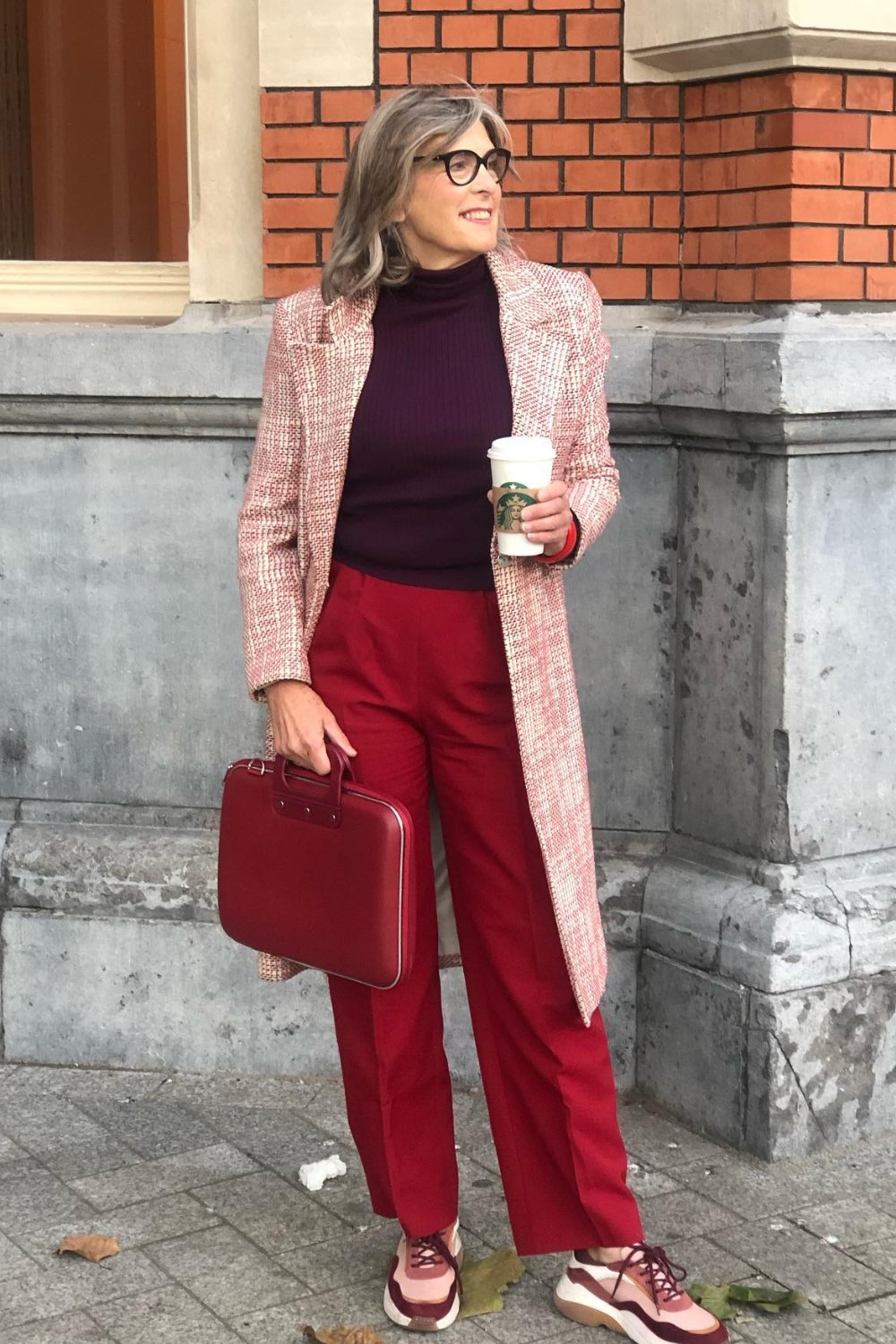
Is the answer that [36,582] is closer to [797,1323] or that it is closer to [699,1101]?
[699,1101]

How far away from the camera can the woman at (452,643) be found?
3205 millimetres

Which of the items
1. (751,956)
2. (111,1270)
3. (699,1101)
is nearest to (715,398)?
(751,956)

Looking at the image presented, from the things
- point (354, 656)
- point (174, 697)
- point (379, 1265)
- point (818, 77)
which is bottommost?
point (379, 1265)

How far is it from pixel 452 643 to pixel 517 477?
16.3 inches

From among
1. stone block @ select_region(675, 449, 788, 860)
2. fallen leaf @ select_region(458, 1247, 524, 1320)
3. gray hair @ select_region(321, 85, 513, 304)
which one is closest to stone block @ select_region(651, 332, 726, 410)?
stone block @ select_region(675, 449, 788, 860)

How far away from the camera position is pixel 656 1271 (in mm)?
3422

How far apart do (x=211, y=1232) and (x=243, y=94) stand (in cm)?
265

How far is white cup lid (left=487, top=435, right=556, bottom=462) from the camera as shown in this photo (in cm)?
293

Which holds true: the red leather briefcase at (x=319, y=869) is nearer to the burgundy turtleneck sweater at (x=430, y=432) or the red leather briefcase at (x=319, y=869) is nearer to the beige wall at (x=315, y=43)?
the burgundy turtleneck sweater at (x=430, y=432)

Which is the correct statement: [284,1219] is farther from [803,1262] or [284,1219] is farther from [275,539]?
[275,539]

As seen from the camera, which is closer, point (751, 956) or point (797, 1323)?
point (797, 1323)

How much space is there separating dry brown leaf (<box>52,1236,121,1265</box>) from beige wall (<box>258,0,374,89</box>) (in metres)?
2.63

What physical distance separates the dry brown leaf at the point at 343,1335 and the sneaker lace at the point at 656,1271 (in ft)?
1.47

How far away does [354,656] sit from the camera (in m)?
3.28
